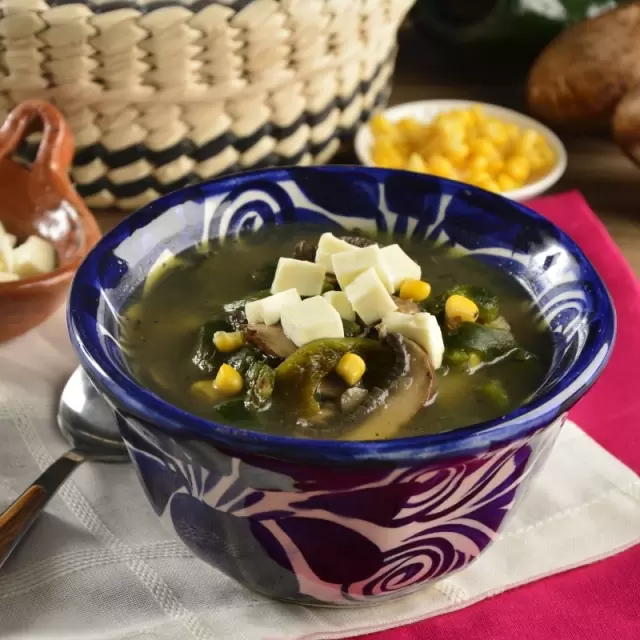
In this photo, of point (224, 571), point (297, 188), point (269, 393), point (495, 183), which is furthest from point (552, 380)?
point (495, 183)

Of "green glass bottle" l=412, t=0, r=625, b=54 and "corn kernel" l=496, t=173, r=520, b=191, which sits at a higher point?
"green glass bottle" l=412, t=0, r=625, b=54

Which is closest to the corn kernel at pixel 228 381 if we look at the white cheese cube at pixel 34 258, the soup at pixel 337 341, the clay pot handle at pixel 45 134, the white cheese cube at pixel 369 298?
the soup at pixel 337 341

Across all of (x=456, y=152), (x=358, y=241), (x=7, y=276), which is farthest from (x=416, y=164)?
(x=7, y=276)

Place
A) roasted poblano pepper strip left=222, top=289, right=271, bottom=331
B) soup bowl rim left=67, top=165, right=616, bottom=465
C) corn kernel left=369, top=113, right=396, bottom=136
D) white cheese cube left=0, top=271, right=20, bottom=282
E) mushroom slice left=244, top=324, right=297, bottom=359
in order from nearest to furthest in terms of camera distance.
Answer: soup bowl rim left=67, top=165, right=616, bottom=465
mushroom slice left=244, top=324, right=297, bottom=359
roasted poblano pepper strip left=222, top=289, right=271, bottom=331
white cheese cube left=0, top=271, right=20, bottom=282
corn kernel left=369, top=113, right=396, bottom=136

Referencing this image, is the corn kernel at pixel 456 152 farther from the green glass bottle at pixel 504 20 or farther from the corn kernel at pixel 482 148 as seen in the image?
the green glass bottle at pixel 504 20

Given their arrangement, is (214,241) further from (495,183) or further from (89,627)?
(495,183)

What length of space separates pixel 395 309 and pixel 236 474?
1.35ft

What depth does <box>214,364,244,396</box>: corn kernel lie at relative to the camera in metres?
1.21

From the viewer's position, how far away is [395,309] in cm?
130

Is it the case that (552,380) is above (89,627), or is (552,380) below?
above

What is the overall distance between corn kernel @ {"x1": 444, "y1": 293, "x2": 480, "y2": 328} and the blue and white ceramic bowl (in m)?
0.13

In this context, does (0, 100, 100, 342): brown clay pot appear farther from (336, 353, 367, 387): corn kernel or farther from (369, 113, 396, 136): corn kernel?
(369, 113, 396, 136): corn kernel

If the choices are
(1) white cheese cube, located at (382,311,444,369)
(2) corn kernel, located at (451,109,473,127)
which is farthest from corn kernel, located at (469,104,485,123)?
(1) white cheese cube, located at (382,311,444,369)

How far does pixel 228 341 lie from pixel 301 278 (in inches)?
6.5
